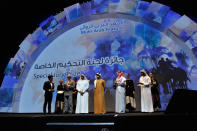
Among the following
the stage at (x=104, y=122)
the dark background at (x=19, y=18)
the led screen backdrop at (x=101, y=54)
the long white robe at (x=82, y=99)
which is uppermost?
the dark background at (x=19, y=18)

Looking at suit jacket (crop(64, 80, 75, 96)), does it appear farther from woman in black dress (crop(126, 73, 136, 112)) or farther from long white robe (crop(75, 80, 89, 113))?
woman in black dress (crop(126, 73, 136, 112))

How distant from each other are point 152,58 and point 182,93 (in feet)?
13.8

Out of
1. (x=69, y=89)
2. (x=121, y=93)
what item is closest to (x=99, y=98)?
(x=121, y=93)

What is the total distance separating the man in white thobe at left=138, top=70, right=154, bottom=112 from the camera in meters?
7.01

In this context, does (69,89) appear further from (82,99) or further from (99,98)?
(99,98)

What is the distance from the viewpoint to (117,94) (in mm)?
6957

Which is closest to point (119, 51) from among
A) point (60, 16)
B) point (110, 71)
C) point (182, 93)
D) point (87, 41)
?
point (110, 71)

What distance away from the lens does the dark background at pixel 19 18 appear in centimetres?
877

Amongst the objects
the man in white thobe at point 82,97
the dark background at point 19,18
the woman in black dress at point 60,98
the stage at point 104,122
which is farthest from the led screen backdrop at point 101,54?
the stage at point 104,122

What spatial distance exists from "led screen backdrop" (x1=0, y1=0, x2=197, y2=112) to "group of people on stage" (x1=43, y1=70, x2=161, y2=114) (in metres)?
0.48

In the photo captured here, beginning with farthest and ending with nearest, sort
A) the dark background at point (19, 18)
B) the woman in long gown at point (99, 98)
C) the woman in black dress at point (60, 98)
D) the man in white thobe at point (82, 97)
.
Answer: the dark background at point (19, 18), the woman in black dress at point (60, 98), the man in white thobe at point (82, 97), the woman in long gown at point (99, 98)

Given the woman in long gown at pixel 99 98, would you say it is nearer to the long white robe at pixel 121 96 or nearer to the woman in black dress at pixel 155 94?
the long white robe at pixel 121 96

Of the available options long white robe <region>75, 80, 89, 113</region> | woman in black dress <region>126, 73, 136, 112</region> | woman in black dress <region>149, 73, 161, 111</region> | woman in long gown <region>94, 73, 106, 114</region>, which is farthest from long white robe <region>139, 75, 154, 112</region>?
long white robe <region>75, 80, 89, 113</region>

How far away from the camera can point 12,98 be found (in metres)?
9.06
